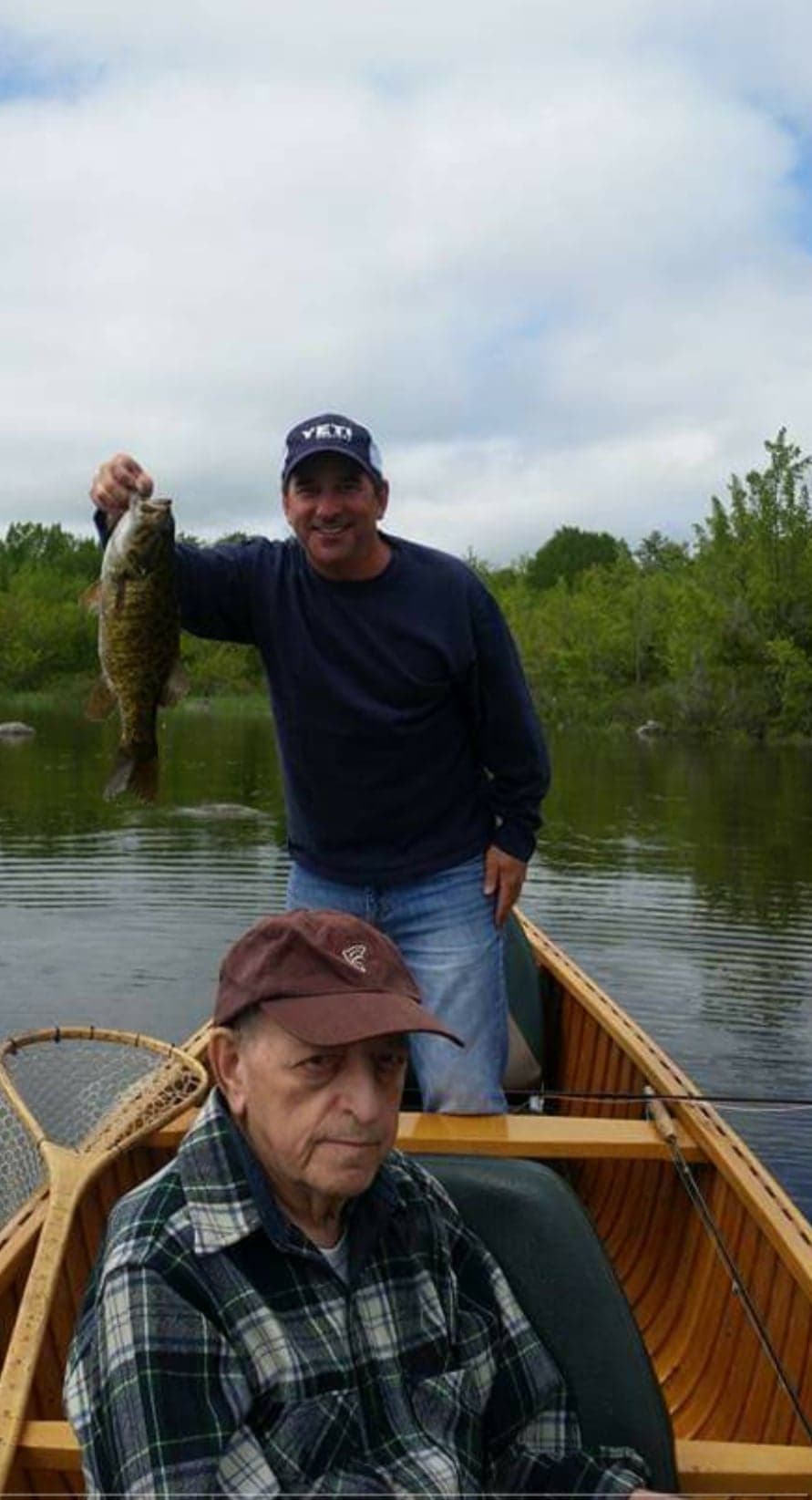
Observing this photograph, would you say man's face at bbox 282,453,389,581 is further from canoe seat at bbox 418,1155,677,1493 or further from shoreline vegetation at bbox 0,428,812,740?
shoreline vegetation at bbox 0,428,812,740

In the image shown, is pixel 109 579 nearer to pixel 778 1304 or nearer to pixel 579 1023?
pixel 778 1304

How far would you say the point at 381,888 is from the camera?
415 centimetres

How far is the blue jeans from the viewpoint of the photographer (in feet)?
13.7

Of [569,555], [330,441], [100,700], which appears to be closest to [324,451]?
[330,441]

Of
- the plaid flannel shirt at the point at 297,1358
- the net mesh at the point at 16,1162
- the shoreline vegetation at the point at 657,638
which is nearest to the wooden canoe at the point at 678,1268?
the net mesh at the point at 16,1162

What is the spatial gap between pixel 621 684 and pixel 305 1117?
219 ft

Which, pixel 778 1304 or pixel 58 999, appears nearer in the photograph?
pixel 778 1304

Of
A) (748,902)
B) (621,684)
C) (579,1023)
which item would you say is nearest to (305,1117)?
(579,1023)

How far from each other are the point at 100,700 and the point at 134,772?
0.71ft

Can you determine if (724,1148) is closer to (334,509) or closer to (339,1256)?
(334,509)

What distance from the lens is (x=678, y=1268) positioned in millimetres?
4484

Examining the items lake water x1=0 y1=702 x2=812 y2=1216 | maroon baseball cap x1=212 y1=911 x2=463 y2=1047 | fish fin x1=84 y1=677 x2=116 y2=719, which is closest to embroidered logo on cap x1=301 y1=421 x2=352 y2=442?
fish fin x1=84 y1=677 x2=116 y2=719

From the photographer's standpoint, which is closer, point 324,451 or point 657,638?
point 324,451

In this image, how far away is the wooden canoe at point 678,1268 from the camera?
2.80m
